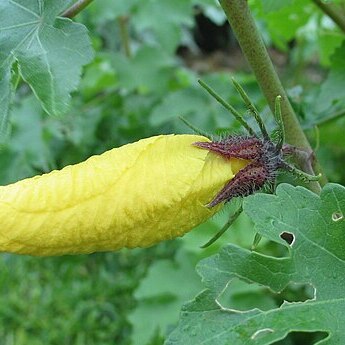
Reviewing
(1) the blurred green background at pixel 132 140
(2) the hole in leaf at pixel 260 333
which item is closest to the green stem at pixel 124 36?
(1) the blurred green background at pixel 132 140

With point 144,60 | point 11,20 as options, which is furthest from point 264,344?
point 144,60

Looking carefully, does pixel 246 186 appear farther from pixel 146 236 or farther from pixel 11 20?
pixel 11 20

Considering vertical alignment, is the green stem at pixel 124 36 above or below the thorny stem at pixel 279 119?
above

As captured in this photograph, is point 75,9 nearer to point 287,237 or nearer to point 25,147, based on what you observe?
point 287,237

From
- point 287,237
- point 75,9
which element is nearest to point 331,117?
point 287,237

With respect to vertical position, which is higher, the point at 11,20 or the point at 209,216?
the point at 11,20

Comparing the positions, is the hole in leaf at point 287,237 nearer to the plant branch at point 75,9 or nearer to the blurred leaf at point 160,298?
the plant branch at point 75,9
